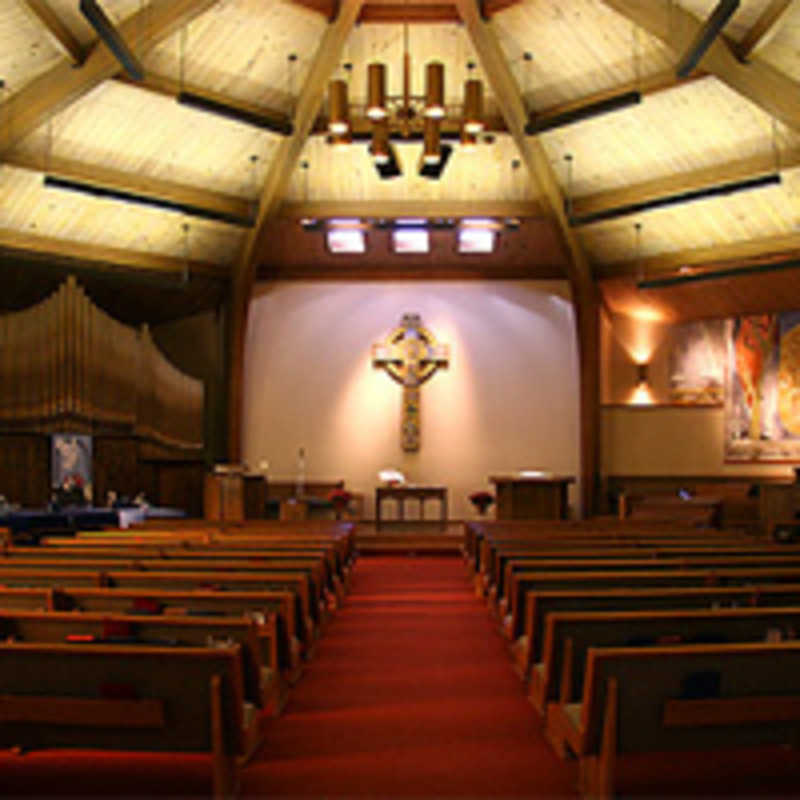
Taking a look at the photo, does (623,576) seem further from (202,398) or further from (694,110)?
(202,398)

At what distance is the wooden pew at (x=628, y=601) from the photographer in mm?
4297

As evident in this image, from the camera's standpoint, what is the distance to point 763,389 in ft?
46.3

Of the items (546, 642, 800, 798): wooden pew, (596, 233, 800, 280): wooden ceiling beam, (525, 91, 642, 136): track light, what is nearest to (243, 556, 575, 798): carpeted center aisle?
(546, 642, 800, 798): wooden pew

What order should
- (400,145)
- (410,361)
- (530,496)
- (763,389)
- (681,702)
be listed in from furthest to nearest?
(410,361)
(763,389)
(400,145)
(530,496)
(681,702)

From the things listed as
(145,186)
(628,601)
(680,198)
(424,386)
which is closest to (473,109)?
(680,198)

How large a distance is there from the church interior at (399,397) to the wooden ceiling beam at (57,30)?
60 mm

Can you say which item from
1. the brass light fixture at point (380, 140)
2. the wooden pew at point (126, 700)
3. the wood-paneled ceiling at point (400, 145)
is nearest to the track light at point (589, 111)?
the wood-paneled ceiling at point (400, 145)

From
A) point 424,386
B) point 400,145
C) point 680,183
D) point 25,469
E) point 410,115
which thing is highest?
point 400,145

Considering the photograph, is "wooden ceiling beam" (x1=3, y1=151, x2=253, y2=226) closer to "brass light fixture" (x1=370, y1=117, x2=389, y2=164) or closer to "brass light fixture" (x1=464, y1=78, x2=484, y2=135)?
"brass light fixture" (x1=370, y1=117, x2=389, y2=164)

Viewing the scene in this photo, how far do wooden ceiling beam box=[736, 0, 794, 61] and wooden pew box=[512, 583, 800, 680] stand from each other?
6.04 m

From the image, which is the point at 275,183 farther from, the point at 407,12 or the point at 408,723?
the point at 408,723

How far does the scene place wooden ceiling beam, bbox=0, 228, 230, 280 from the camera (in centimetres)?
1181

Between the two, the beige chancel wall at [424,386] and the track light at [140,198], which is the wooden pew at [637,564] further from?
the beige chancel wall at [424,386]

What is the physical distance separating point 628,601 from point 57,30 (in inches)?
309
